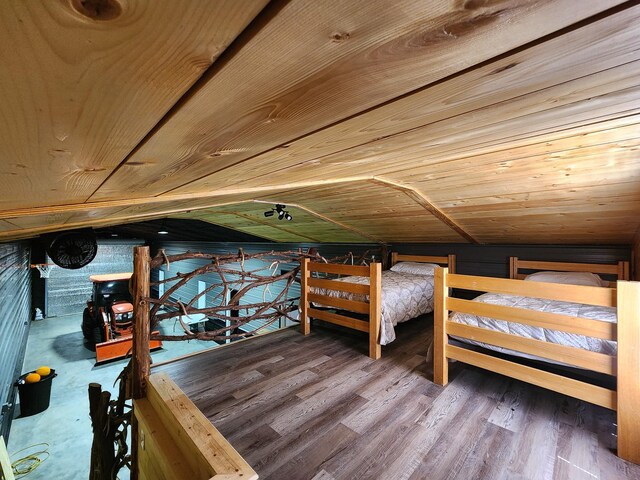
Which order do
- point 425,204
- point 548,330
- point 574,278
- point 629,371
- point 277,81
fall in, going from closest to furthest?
point 277,81 → point 629,371 → point 548,330 → point 574,278 → point 425,204

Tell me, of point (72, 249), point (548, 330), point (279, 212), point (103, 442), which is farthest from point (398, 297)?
point (72, 249)

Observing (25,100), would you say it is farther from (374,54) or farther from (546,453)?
(546,453)

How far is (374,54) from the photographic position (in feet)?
1.63

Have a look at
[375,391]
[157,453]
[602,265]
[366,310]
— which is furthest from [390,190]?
[157,453]

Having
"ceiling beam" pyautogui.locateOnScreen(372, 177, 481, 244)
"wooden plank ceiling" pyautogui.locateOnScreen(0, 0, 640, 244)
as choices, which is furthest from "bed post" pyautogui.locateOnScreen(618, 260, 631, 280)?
"wooden plank ceiling" pyautogui.locateOnScreen(0, 0, 640, 244)

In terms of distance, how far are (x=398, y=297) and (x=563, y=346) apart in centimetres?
161

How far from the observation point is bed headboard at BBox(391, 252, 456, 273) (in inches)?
182

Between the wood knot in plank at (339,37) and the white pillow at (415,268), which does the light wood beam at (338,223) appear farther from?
the wood knot in plank at (339,37)

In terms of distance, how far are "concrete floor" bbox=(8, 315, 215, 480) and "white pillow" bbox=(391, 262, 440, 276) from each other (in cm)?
472

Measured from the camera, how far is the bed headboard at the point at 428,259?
4.61 meters

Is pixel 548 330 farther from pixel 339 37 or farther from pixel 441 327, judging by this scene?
pixel 339 37

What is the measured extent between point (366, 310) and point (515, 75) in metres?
2.45

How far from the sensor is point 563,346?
5.85 ft

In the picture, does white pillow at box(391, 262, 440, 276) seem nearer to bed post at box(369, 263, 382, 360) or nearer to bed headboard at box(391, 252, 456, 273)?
bed headboard at box(391, 252, 456, 273)
